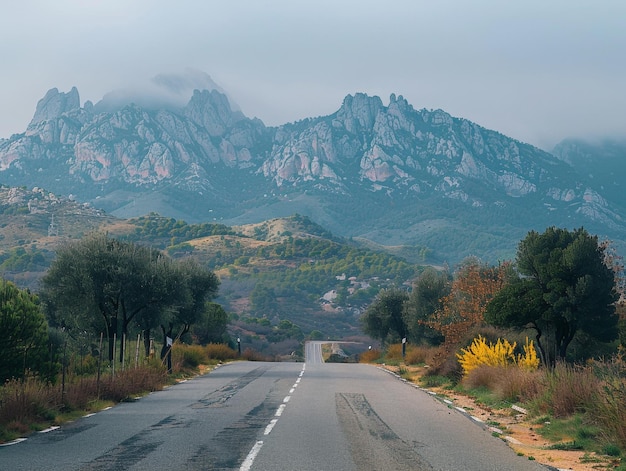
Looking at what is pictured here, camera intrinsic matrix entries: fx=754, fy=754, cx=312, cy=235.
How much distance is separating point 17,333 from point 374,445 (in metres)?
10.9

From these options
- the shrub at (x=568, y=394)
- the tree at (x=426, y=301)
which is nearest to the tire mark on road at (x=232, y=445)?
the shrub at (x=568, y=394)

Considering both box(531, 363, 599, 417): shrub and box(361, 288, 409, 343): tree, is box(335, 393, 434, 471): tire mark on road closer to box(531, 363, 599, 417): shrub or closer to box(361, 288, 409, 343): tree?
box(531, 363, 599, 417): shrub

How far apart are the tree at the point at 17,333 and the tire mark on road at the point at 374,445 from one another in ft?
27.4

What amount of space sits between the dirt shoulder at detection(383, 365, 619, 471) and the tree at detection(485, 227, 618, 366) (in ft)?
12.7

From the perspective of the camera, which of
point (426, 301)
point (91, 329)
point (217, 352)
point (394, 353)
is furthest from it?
point (394, 353)

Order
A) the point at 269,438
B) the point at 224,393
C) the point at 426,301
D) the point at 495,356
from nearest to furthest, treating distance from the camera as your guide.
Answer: the point at 269,438 → the point at 224,393 → the point at 495,356 → the point at 426,301

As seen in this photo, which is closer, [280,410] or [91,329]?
[280,410]

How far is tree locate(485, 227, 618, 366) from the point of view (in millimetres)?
25359

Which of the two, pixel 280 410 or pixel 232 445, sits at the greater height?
pixel 232 445

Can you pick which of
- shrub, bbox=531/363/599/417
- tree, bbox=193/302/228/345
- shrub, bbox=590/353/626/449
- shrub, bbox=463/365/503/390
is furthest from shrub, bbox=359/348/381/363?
shrub, bbox=590/353/626/449

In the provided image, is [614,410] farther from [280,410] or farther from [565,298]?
[565,298]

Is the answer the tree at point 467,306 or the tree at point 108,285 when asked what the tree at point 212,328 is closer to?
the tree at point 108,285

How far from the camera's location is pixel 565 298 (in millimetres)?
25281

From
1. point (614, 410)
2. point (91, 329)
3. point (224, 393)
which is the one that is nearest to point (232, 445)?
point (614, 410)
